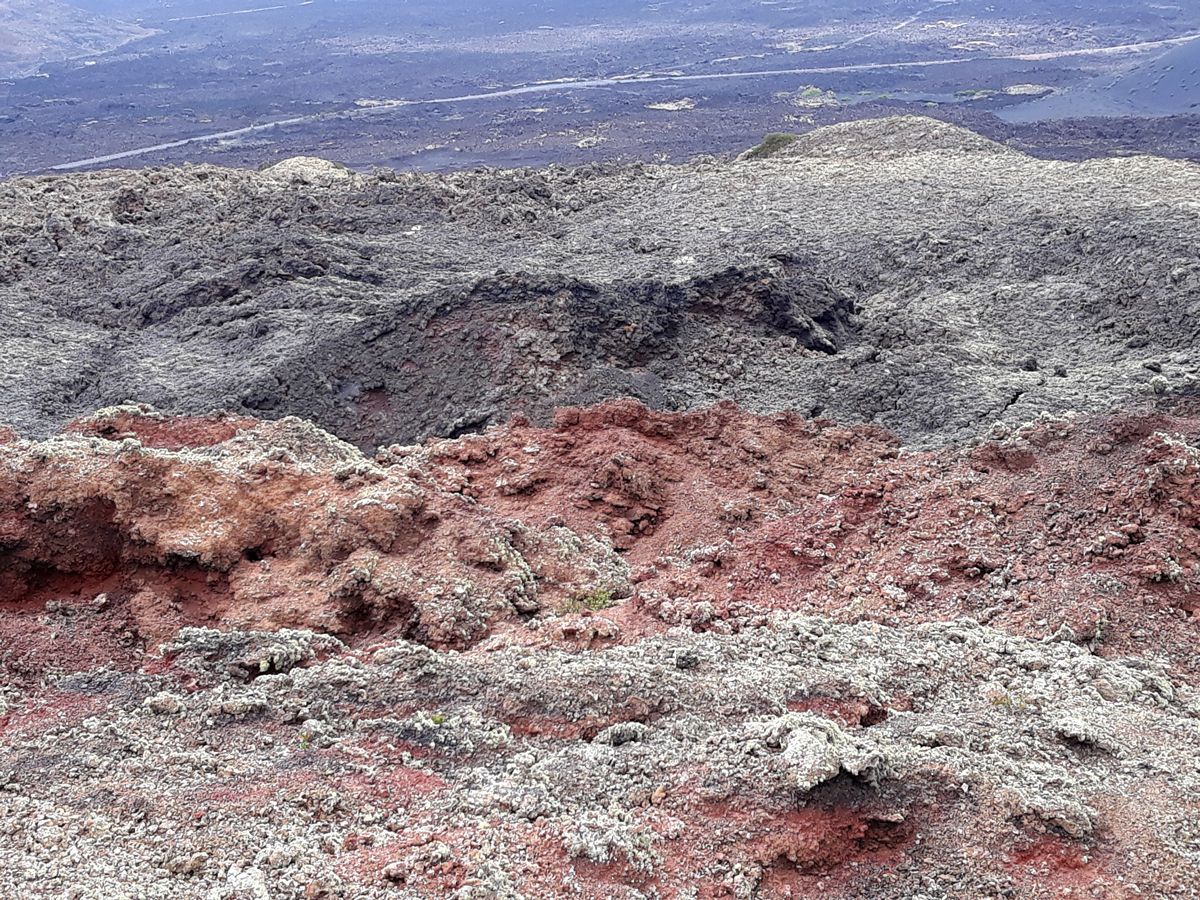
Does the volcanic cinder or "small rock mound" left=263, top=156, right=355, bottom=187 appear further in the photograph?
"small rock mound" left=263, top=156, right=355, bottom=187

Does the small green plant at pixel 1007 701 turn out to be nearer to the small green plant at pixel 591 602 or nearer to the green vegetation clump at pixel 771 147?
the small green plant at pixel 591 602

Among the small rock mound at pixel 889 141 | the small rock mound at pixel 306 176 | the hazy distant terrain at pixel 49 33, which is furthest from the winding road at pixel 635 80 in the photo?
the hazy distant terrain at pixel 49 33

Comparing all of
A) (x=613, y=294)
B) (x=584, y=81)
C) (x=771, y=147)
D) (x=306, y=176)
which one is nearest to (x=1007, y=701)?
(x=613, y=294)

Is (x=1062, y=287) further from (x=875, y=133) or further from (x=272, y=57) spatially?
(x=272, y=57)

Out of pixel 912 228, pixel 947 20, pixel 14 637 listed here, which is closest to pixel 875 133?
pixel 912 228

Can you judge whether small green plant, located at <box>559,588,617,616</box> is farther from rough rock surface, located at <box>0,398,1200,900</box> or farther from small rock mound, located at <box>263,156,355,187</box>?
small rock mound, located at <box>263,156,355,187</box>

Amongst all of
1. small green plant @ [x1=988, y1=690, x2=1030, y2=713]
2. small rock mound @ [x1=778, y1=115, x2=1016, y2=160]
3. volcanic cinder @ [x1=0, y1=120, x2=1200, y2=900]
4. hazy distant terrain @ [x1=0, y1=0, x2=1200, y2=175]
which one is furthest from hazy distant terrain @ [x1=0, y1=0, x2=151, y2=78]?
small green plant @ [x1=988, y1=690, x2=1030, y2=713]

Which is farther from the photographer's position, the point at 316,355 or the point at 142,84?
the point at 142,84
